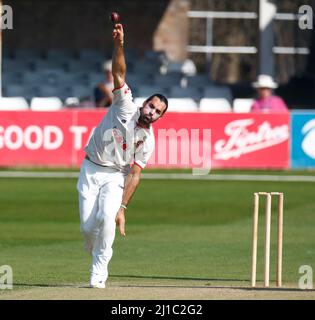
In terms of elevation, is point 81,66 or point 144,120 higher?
point 81,66

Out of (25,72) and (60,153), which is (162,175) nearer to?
(60,153)

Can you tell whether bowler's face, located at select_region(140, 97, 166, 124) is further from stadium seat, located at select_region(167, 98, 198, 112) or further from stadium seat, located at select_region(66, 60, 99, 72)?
stadium seat, located at select_region(66, 60, 99, 72)

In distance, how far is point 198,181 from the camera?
80.3 feet

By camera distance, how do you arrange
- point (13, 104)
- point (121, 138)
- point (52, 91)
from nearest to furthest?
point (121, 138)
point (13, 104)
point (52, 91)

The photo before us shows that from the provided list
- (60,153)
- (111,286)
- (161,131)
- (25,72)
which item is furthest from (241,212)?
(25,72)

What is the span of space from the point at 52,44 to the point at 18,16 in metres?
1.29

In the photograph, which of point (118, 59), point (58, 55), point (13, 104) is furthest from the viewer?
point (58, 55)

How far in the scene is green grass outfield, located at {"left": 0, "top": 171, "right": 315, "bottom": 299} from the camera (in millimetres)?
12102

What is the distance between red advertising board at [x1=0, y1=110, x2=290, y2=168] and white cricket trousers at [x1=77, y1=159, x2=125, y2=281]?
12.2 m

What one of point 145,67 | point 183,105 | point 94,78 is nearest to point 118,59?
point 183,105

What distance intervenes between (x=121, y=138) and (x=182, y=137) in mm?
12427

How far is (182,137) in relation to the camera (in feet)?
79.3

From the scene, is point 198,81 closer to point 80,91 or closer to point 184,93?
point 184,93

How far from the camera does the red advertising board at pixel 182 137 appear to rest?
24.5 meters
